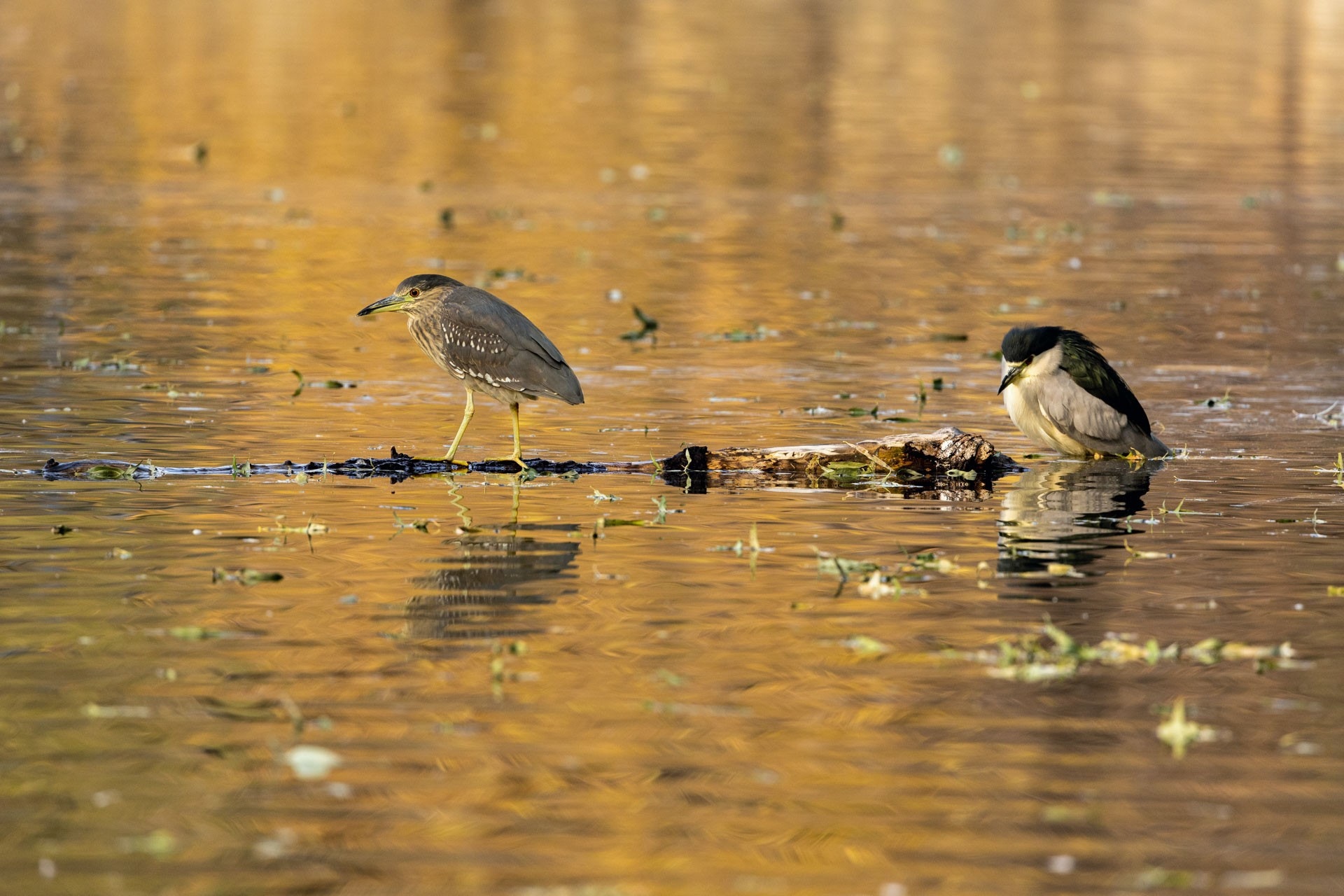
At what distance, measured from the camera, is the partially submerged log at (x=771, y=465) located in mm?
14672

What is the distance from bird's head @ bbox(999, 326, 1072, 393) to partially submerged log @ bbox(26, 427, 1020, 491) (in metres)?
0.72

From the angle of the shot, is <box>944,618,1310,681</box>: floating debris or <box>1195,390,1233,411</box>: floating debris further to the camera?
<box>1195,390,1233,411</box>: floating debris

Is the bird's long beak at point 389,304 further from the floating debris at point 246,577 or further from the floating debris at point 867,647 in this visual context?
the floating debris at point 867,647

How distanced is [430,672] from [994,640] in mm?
2670

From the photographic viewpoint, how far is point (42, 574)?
1152 centimetres

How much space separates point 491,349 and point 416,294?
89cm

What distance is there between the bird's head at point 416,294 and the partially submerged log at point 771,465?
41.0 inches

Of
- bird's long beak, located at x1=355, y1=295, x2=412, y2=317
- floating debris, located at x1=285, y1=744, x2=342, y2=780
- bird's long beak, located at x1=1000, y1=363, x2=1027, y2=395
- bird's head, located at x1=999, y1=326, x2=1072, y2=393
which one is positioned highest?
bird's long beak, located at x1=355, y1=295, x2=412, y2=317

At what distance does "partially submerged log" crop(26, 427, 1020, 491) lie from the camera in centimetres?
1467

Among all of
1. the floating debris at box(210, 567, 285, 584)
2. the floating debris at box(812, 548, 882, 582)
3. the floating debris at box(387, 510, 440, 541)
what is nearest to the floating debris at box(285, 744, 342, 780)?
the floating debris at box(210, 567, 285, 584)

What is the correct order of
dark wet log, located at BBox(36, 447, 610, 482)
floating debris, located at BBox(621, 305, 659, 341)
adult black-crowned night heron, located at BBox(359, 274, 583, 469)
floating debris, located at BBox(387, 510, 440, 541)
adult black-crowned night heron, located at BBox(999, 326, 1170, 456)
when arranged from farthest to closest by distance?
floating debris, located at BBox(621, 305, 659, 341) < adult black-crowned night heron, located at BBox(999, 326, 1170, 456) < adult black-crowned night heron, located at BBox(359, 274, 583, 469) < dark wet log, located at BBox(36, 447, 610, 482) < floating debris, located at BBox(387, 510, 440, 541)

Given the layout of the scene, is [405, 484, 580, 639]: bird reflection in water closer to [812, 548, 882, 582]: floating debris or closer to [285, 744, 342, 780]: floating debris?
[812, 548, 882, 582]: floating debris

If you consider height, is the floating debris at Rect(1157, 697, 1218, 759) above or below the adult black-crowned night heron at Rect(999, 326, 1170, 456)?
below

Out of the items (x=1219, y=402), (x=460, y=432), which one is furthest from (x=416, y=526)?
(x=1219, y=402)
